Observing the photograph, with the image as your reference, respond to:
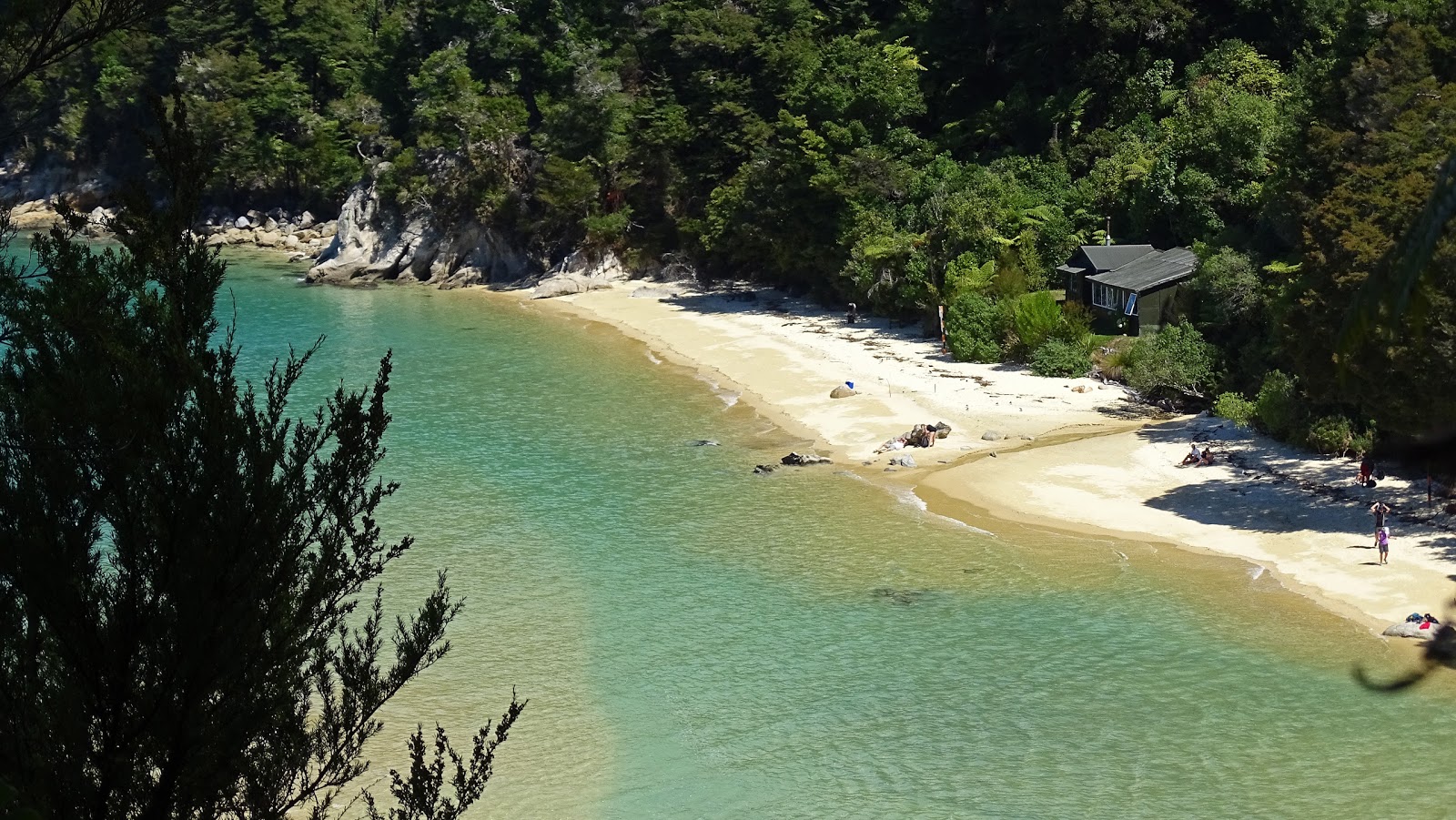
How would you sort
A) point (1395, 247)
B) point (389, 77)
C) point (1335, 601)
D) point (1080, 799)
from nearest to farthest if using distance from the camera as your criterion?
1. point (1395, 247)
2. point (1080, 799)
3. point (1335, 601)
4. point (389, 77)

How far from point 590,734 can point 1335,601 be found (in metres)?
13.0

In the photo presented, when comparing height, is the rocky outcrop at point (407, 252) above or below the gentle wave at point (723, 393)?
above

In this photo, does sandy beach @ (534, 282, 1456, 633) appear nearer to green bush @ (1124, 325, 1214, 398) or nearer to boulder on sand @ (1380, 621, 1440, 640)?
boulder on sand @ (1380, 621, 1440, 640)

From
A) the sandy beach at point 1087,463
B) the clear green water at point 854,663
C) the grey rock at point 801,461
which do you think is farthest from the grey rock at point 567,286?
the grey rock at point 801,461

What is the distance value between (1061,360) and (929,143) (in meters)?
17.2

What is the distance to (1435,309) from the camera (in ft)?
79.4

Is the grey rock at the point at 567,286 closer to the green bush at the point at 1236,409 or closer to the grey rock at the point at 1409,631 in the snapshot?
the green bush at the point at 1236,409

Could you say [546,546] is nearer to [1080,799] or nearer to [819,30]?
[1080,799]

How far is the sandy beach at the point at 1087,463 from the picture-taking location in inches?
1009

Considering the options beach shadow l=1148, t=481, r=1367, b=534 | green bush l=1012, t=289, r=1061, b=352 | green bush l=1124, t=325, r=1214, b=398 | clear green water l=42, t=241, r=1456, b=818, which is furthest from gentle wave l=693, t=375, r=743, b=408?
beach shadow l=1148, t=481, r=1367, b=534

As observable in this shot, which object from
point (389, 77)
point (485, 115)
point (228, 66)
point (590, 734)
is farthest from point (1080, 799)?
point (228, 66)

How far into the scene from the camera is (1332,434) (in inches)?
1195

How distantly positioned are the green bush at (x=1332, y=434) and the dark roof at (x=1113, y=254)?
13.0 meters

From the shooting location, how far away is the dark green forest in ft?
98.1
